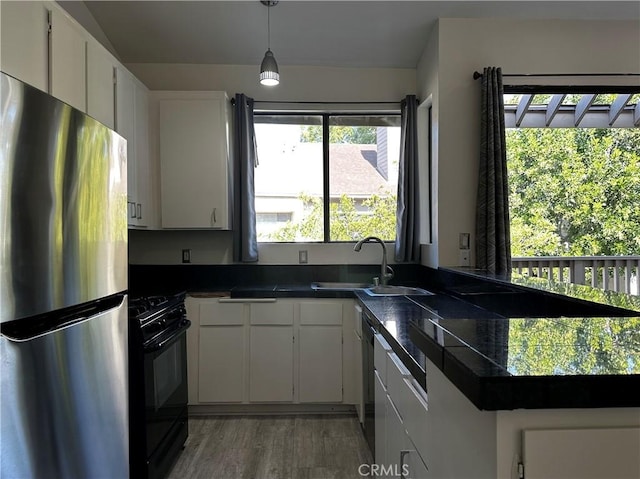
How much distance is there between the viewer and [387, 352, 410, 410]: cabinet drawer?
1.38m

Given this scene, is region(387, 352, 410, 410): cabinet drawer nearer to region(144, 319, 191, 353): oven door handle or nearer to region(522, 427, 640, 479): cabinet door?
region(522, 427, 640, 479): cabinet door

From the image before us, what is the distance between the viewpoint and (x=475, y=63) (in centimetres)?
282

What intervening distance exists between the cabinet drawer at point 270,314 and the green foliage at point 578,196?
15.8ft

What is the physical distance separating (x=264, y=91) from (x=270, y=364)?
7.17 feet

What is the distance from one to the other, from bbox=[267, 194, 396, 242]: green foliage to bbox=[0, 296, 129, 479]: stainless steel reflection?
2037mm

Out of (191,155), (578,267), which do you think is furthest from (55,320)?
(578,267)

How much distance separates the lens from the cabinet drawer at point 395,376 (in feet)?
4.54

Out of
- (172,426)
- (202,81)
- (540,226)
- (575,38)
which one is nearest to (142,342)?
(172,426)

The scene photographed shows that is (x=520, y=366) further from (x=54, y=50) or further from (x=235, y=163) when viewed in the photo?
(x=235, y=163)

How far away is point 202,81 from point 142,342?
91.2 inches

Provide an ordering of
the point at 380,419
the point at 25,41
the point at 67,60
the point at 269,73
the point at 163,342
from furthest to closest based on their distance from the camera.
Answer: the point at 269,73 < the point at 163,342 < the point at 67,60 < the point at 380,419 < the point at 25,41

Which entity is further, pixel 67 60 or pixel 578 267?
pixel 578 267

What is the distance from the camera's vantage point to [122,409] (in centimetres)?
161

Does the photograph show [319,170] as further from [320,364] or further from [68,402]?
[68,402]
